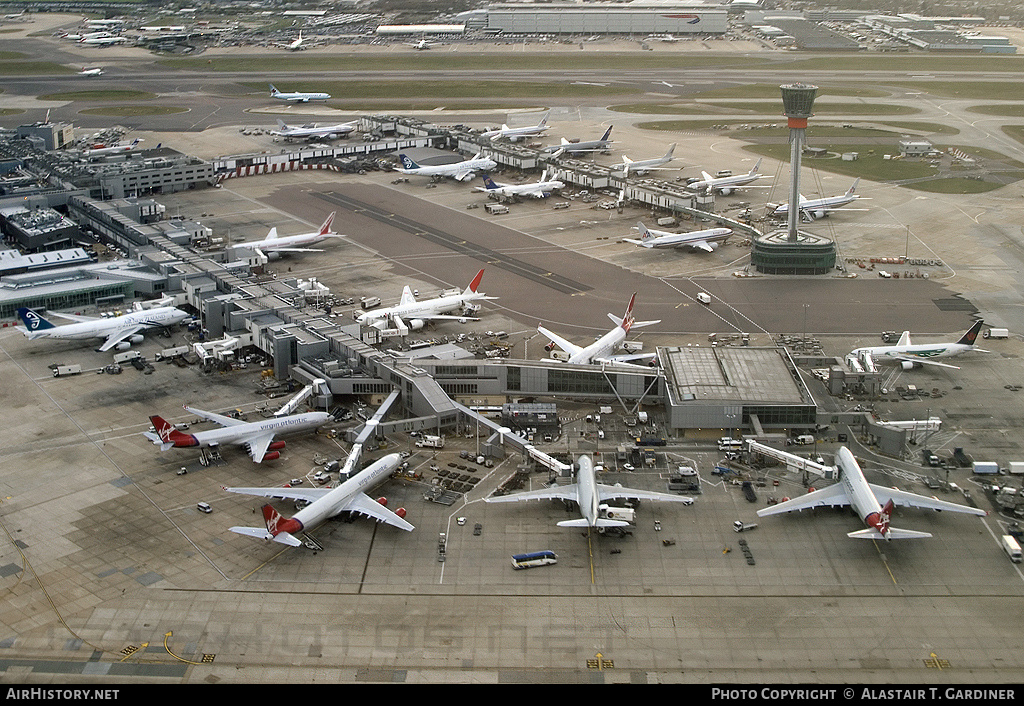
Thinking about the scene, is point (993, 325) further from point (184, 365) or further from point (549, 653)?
point (184, 365)

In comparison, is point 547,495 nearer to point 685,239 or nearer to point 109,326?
point 109,326

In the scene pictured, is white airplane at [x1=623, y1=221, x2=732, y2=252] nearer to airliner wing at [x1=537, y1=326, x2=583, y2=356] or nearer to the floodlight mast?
the floodlight mast

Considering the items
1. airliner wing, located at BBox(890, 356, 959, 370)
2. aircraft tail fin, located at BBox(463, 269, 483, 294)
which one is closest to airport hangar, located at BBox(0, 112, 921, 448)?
airliner wing, located at BBox(890, 356, 959, 370)

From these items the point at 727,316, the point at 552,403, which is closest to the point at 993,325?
the point at 727,316

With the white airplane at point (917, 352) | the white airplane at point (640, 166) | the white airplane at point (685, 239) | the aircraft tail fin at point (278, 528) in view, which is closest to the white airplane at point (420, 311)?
the white airplane at point (685, 239)

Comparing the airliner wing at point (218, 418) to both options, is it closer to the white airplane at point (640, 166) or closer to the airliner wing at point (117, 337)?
the airliner wing at point (117, 337)
